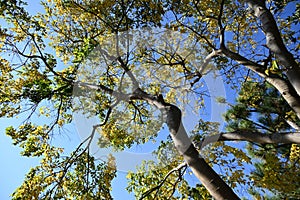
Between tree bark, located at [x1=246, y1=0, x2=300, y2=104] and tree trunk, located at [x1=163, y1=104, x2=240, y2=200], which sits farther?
tree bark, located at [x1=246, y1=0, x2=300, y2=104]

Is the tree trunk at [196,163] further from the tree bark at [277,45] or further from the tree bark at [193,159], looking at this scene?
the tree bark at [277,45]

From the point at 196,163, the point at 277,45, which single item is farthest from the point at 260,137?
the point at 277,45

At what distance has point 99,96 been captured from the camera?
527 cm

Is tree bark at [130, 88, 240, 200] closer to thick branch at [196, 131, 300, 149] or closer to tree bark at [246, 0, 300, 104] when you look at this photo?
thick branch at [196, 131, 300, 149]

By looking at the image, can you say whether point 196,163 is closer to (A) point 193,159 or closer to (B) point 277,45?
(A) point 193,159

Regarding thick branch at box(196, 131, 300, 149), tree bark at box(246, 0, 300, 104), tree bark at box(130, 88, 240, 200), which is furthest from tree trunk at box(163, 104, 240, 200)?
tree bark at box(246, 0, 300, 104)

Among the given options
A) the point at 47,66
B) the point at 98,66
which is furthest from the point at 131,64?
the point at 47,66

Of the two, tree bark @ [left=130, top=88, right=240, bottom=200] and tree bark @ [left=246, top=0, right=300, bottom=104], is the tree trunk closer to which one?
tree bark @ [left=130, top=88, right=240, bottom=200]

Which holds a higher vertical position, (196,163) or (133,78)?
(133,78)

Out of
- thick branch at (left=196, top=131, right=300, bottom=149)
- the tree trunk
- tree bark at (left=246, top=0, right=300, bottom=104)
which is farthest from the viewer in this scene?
tree bark at (left=246, top=0, right=300, bottom=104)

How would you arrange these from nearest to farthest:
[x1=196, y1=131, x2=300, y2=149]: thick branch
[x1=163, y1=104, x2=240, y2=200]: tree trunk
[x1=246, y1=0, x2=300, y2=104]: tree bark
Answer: [x1=163, y1=104, x2=240, y2=200]: tree trunk → [x1=196, y1=131, x2=300, y2=149]: thick branch → [x1=246, y1=0, x2=300, y2=104]: tree bark

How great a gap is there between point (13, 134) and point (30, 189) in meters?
1.10

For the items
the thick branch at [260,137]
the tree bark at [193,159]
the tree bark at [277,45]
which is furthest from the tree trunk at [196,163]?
the tree bark at [277,45]

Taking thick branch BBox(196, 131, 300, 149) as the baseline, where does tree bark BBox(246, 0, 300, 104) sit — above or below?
above
